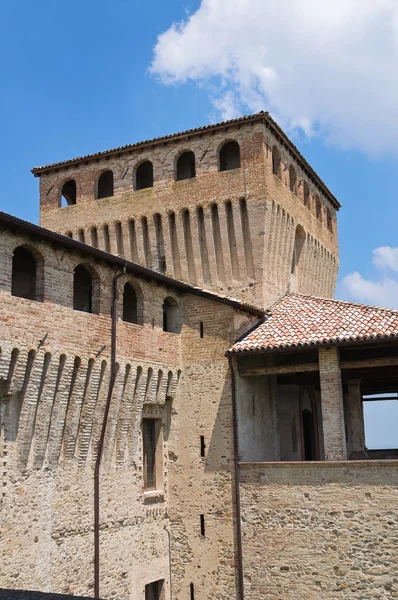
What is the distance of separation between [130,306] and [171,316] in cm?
132

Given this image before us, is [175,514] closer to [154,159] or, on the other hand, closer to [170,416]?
[170,416]

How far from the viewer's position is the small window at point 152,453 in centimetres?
1675

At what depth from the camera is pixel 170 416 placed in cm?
1748

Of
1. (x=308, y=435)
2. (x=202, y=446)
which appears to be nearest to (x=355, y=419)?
(x=308, y=435)

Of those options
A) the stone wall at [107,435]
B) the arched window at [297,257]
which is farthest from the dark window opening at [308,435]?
the stone wall at [107,435]

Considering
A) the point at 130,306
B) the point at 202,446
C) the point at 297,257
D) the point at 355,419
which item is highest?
the point at 297,257

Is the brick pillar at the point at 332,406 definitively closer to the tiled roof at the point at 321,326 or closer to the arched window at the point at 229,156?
the tiled roof at the point at 321,326

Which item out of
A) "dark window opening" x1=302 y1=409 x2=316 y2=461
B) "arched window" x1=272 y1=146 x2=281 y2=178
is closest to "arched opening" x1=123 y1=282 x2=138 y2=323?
"arched window" x1=272 y1=146 x2=281 y2=178

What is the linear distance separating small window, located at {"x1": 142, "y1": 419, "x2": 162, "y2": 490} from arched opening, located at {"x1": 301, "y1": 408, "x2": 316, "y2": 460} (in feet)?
22.5

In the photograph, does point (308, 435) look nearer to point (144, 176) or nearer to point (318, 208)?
point (318, 208)

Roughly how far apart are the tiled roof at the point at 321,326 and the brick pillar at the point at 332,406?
0.52 metres

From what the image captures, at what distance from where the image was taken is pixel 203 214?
2164 centimetres

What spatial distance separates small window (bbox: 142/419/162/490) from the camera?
1675 cm

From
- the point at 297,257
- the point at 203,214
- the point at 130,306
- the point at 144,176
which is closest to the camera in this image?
the point at 130,306
